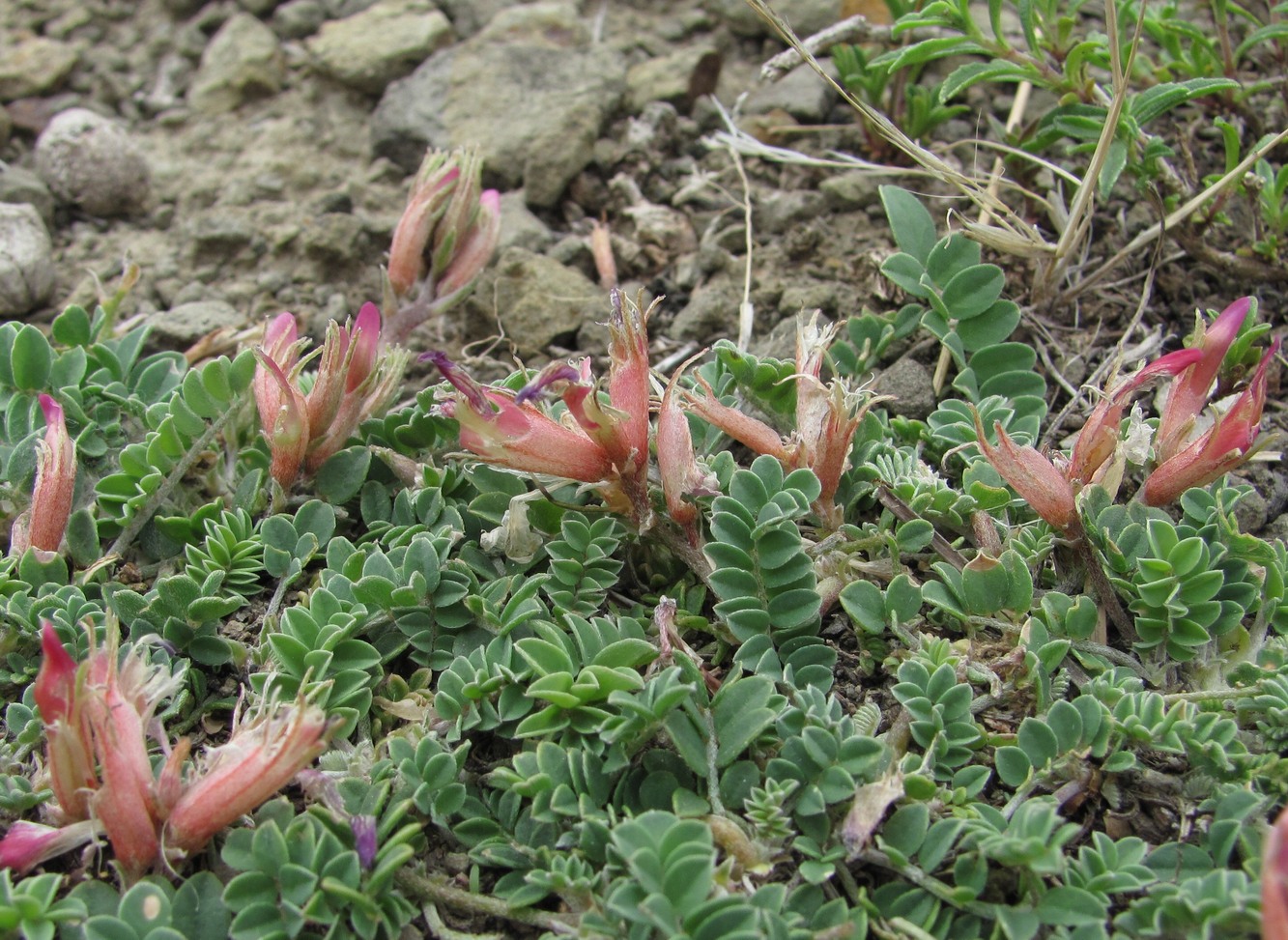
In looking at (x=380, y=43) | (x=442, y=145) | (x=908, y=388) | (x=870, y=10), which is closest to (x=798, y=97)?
(x=870, y=10)

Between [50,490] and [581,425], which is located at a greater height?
[581,425]

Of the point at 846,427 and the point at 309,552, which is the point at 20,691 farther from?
the point at 846,427

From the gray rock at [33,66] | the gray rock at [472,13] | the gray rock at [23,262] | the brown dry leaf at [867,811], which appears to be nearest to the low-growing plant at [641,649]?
the brown dry leaf at [867,811]

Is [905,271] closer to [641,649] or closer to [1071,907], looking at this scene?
[641,649]

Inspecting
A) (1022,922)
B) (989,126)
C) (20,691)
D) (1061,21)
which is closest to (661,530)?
(1022,922)

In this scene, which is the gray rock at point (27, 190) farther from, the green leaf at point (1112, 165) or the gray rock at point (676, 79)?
the green leaf at point (1112, 165)

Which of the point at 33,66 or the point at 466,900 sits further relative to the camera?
the point at 33,66
